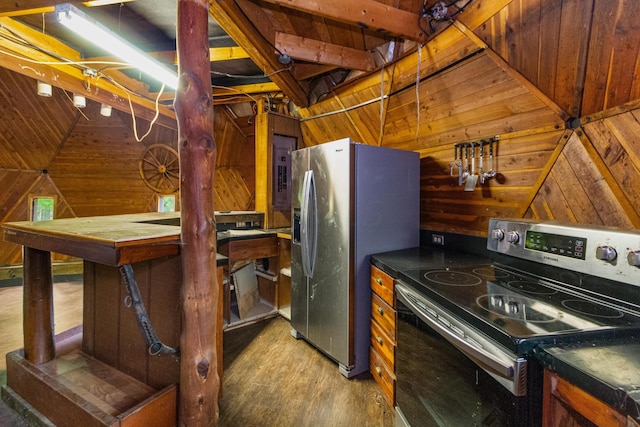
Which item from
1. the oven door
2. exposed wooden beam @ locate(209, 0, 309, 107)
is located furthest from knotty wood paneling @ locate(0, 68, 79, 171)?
the oven door

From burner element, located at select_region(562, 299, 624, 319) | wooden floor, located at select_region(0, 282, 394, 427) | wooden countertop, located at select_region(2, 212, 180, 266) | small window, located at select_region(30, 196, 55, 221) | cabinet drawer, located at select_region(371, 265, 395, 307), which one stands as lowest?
wooden floor, located at select_region(0, 282, 394, 427)

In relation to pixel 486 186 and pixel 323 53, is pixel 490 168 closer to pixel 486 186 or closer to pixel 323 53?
pixel 486 186

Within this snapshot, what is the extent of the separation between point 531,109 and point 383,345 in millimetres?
1645

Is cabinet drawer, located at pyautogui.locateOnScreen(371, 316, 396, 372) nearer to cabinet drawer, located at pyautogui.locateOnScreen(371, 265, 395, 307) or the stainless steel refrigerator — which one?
the stainless steel refrigerator

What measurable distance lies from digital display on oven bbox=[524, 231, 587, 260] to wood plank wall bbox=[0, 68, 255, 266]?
4307 mm

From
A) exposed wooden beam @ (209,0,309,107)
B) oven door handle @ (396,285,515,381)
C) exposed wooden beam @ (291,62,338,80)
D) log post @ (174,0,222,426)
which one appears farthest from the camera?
exposed wooden beam @ (291,62,338,80)

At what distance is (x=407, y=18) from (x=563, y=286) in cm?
186

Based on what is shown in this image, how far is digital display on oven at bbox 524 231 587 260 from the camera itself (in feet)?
3.74

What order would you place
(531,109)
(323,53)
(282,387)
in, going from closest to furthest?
(531,109), (282,387), (323,53)

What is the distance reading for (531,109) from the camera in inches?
63.7

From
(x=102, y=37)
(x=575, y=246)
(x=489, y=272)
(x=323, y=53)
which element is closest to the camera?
(x=575, y=246)

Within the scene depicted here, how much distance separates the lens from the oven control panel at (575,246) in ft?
3.25

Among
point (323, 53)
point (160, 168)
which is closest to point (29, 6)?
point (323, 53)

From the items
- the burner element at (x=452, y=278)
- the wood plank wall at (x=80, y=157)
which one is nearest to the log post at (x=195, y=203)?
the burner element at (x=452, y=278)
